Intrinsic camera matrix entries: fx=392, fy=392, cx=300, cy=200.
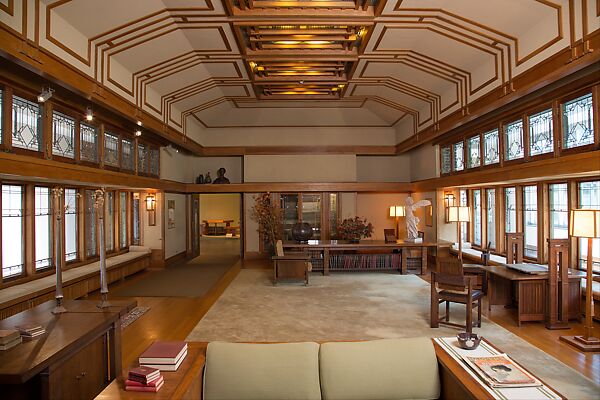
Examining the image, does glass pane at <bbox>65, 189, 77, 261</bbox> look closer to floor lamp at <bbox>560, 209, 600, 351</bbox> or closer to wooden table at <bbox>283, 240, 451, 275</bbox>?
wooden table at <bbox>283, 240, 451, 275</bbox>

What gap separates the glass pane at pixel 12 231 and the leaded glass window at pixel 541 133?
7.96 m

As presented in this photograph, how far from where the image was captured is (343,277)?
8820mm

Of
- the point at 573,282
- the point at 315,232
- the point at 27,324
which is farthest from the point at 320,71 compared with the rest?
the point at 27,324

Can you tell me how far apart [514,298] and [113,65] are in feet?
23.9

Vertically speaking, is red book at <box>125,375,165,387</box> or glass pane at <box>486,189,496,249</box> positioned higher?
glass pane at <box>486,189,496,249</box>

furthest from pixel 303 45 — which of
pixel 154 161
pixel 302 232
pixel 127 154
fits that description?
pixel 154 161

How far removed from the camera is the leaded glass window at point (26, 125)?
5.01 metres

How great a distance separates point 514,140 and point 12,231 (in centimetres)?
821

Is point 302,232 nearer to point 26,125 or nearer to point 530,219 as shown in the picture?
point 530,219

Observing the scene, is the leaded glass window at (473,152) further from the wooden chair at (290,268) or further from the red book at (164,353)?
the red book at (164,353)

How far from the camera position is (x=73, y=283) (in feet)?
20.9

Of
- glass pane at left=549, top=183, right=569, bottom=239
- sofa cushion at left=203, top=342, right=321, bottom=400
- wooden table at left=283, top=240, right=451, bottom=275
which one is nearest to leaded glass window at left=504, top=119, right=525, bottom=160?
glass pane at left=549, top=183, right=569, bottom=239

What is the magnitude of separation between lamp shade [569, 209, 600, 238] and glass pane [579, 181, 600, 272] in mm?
1413

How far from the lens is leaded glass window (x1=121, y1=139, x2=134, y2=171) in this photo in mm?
8133
